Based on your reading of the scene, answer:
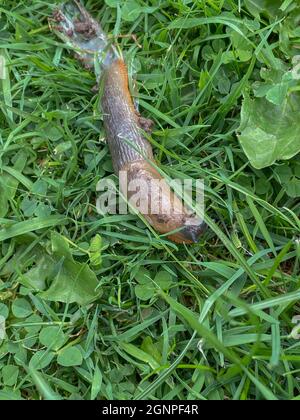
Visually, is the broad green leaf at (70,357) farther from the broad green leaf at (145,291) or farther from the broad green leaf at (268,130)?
the broad green leaf at (268,130)

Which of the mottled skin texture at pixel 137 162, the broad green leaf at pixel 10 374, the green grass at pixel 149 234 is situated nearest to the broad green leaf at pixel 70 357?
the green grass at pixel 149 234

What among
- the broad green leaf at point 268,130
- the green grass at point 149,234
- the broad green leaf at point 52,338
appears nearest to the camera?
the green grass at point 149,234

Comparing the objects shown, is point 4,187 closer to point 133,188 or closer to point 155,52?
point 133,188

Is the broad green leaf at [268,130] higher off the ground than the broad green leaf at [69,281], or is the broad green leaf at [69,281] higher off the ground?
the broad green leaf at [268,130]

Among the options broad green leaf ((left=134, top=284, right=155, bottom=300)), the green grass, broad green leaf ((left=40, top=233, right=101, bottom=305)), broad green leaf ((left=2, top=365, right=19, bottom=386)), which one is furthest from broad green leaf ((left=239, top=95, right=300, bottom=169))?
broad green leaf ((left=2, top=365, right=19, bottom=386))

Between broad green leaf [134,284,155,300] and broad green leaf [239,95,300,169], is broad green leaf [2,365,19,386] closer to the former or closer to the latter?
broad green leaf [134,284,155,300]

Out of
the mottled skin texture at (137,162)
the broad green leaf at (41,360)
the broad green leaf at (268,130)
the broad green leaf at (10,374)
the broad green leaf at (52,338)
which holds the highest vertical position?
the broad green leaf at (268,130)

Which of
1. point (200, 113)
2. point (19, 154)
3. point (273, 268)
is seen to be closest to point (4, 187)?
point (19, 154)

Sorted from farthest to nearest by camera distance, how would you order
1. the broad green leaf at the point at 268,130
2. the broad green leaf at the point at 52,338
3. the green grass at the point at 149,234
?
1. the broad green leaf at the point at 268,130
2. the broad green leaf at the point at 52,338
3. the green grass at the point at 149,234
